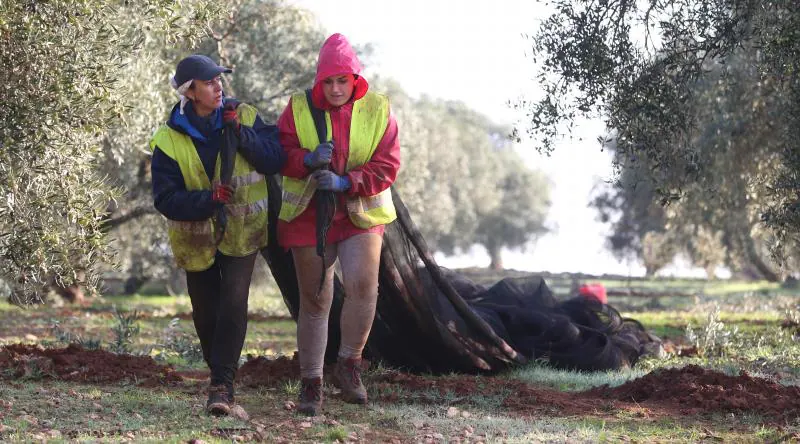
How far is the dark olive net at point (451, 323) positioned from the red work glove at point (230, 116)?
1.13 meters

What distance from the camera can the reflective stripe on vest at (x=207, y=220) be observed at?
7.05m

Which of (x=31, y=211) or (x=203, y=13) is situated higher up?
(x=203, y=13)

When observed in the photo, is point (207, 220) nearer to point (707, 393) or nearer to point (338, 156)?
point (338, 156)

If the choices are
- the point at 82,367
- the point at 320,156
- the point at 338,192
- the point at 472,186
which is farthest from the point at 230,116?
the point at 472,186

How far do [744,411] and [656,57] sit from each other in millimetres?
4454

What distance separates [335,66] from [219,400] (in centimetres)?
233

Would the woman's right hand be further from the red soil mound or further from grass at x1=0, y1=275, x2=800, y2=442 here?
the red soil mound

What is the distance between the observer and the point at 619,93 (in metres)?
10.8

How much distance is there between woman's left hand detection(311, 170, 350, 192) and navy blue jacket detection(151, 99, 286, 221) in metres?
0.28

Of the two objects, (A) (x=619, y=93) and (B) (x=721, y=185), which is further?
(B) (x=721, y=185)

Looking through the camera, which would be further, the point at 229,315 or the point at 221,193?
the point at 229,315

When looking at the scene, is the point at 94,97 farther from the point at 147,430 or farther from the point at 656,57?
the point at 656,57

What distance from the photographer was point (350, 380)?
7.72 m

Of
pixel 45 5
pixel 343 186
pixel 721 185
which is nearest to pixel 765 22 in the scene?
pixel 343 186
